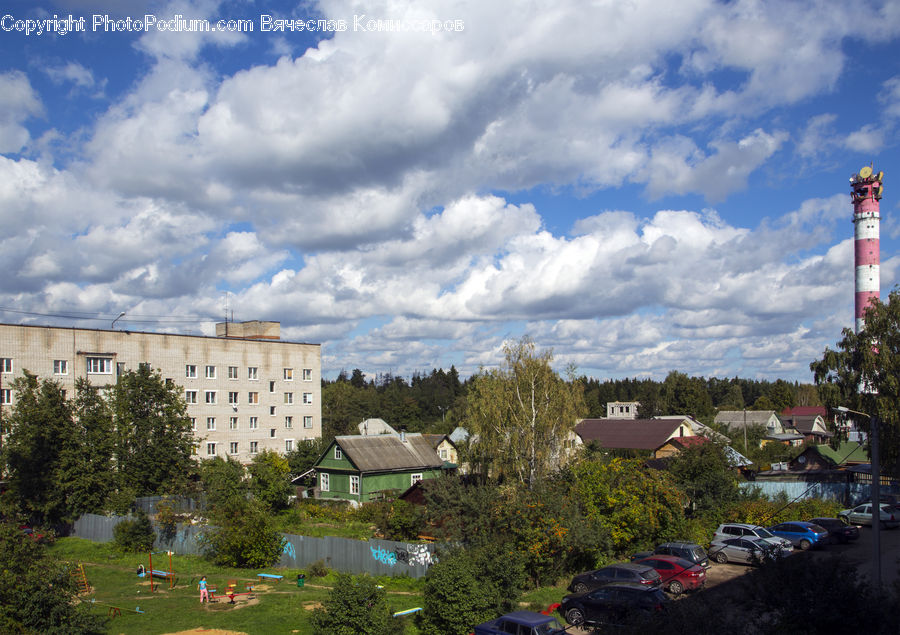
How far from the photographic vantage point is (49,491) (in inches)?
Result: 1640

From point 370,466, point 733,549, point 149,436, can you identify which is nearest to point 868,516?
point 733,549

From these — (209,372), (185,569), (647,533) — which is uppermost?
(209,372)

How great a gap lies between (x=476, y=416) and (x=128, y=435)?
2250 centimetres

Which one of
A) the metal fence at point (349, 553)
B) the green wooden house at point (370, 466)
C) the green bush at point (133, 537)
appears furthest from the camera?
the green wooden house at point (370, 466)

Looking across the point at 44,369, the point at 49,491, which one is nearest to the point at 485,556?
the point at 49,491

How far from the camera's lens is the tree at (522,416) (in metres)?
42.9

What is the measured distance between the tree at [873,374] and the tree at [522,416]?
49.4ft

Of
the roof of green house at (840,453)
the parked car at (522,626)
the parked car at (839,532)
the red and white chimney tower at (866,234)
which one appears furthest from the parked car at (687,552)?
the red and white chimney tower at (866,234)

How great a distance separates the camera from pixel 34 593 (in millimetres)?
19109

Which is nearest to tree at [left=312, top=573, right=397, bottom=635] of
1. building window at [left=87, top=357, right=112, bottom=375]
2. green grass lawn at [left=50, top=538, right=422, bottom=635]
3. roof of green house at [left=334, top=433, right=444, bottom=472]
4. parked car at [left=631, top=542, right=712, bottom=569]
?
green grass lawn at [left=50, top=538, right=422, bottom=635]

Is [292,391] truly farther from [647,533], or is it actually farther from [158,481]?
[647,533]

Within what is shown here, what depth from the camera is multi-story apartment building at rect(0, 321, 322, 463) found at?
5466 cm

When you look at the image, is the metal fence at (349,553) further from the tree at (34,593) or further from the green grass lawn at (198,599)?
the tree at (34,593)

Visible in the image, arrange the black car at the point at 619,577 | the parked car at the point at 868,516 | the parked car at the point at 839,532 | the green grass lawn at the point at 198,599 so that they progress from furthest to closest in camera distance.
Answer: the parked car at the point at 868,516, the parked car at the point at 839,532, the green grass lawn at the point at 198,599, the black car at the point at 619,577
